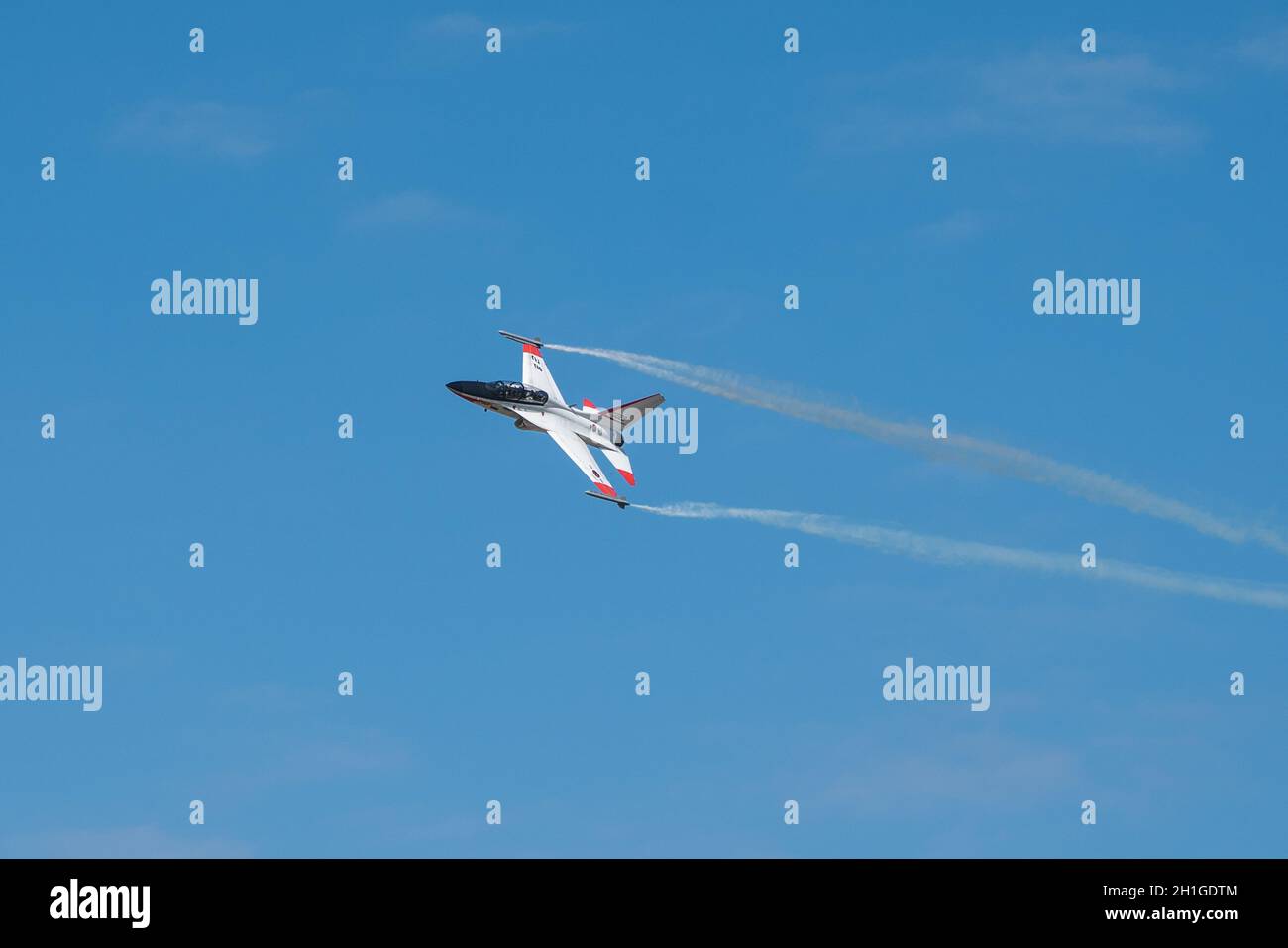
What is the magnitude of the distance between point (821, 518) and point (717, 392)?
34.4ft

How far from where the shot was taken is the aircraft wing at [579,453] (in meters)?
119

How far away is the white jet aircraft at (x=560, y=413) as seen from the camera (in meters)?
118

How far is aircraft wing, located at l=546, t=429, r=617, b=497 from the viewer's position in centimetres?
11875

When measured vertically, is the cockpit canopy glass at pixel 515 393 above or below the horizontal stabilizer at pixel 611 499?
above

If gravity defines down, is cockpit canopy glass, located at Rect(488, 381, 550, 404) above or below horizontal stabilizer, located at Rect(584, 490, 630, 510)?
above

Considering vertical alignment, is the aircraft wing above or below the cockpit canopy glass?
below

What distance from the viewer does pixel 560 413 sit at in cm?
12062

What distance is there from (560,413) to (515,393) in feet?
10.4

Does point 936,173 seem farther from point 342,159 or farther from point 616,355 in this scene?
point 342,159

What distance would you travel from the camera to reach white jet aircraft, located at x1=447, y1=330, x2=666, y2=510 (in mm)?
118125

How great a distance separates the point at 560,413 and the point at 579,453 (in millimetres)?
2659

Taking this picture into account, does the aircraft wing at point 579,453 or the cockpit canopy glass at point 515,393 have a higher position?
the cockpit canopy glass at point 515,393

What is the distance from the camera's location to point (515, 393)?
118812 mm
